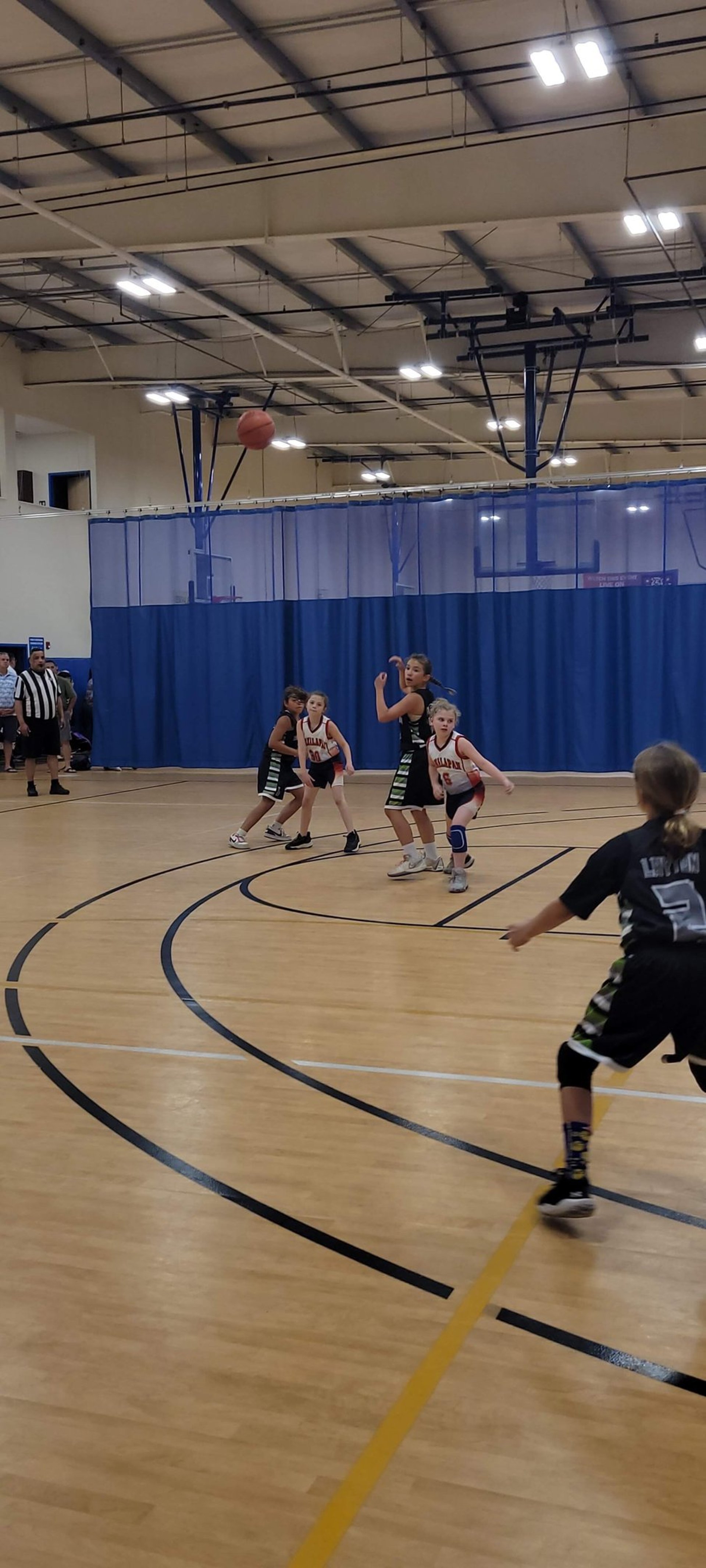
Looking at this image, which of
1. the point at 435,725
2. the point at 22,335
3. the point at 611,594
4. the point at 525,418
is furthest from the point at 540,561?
the point at 22,335

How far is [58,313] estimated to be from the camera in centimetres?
1780

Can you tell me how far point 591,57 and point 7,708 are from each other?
1250cm

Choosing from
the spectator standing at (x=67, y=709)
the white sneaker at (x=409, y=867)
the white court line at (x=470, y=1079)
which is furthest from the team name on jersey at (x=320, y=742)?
the spectator standing at (x=67, y=709)

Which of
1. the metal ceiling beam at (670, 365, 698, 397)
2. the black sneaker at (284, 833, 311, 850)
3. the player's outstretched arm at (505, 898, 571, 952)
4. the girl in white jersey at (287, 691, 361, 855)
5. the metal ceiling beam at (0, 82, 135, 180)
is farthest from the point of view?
the metal ceiling beam at (670, 365, 698, 397)

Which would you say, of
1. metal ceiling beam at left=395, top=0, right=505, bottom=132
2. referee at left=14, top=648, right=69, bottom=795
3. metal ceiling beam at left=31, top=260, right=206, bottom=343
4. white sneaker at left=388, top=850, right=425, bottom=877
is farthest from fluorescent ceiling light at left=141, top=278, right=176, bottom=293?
white sneaker at left=388, top=850, right=425, bottom=877

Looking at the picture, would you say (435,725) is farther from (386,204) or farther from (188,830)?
(386,204)

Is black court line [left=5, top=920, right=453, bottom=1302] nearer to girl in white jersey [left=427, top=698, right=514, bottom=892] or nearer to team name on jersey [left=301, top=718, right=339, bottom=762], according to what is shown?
girl in white jersey [left=427, top=698, right=514, bottom=892]

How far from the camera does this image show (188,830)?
1193 cm

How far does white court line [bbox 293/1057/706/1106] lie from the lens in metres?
4.33

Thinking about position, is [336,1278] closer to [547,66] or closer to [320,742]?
[320,742]

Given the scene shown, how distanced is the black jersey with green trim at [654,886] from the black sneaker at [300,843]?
728cm

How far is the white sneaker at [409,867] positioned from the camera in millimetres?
8953

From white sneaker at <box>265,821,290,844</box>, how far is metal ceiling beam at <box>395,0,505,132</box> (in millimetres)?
6230

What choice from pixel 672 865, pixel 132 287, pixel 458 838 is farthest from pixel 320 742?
pixel 672 865
